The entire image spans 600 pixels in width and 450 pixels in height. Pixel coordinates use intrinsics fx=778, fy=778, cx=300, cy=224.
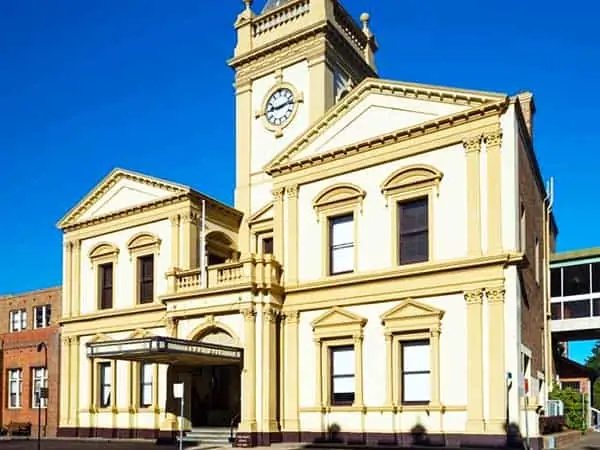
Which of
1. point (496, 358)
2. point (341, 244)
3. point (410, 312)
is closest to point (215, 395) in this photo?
point (341, 244)

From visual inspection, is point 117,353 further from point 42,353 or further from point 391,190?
point 42,353

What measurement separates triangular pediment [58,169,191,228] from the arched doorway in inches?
290

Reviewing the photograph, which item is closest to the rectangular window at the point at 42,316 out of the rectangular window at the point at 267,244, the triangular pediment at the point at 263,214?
the triangular pediment at the point at 263,214

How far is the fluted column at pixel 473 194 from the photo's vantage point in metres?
23.4

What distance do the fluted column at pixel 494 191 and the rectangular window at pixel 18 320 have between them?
92.5 ft

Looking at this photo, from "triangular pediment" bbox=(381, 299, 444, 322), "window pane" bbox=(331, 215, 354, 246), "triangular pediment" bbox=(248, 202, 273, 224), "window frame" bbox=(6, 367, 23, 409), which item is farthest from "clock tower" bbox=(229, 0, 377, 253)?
"window frame" bbox=(6, 367, 23, 409)

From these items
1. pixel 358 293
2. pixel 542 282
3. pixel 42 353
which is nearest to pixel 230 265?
pixel 358 293

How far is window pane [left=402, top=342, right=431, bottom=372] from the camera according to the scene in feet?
79.3

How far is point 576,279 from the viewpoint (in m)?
33.3

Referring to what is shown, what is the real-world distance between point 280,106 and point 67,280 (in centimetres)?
1257

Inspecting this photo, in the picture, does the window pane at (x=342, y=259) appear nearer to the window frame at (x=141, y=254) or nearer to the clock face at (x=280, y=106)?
the window frame at (x=141, y=254)

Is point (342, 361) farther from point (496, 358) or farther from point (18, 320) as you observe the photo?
point (18, 320)

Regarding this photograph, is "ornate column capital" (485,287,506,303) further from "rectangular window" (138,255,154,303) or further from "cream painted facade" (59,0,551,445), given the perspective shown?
"rectangular window" (138,255,154,303)

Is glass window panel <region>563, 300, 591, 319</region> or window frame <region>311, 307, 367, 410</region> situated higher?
glass window panel <region>563, 300, 591, 319</region>
